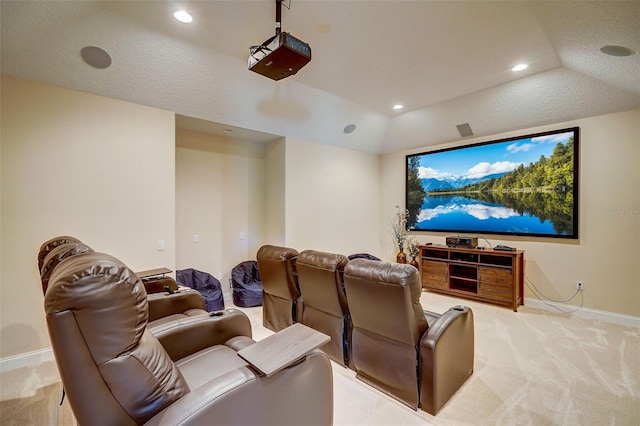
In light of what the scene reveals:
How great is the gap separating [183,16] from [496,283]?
5104mm

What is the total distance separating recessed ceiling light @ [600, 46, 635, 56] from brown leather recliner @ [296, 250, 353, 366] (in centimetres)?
324

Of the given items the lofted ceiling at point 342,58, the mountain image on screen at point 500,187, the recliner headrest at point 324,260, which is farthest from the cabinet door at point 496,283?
the recliner headrest at point 324,260

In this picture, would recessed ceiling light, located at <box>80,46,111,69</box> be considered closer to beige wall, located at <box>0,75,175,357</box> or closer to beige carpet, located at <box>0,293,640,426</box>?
beige wall, located at <box>0,75,175,357</box>

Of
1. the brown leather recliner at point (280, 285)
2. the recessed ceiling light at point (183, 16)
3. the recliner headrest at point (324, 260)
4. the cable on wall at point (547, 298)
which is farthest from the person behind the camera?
the cable on wall at point (547, 298)

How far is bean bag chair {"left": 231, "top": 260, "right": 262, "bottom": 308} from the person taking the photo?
4312 mm

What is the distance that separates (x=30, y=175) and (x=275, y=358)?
3.15 m

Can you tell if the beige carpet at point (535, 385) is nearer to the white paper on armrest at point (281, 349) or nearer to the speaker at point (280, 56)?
the white paper on armrest at point (281, 349)

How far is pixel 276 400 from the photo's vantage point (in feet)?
4.14

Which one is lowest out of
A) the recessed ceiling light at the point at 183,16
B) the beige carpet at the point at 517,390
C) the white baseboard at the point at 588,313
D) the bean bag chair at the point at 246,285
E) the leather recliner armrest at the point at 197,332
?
the beige carpet at the point at 517,390

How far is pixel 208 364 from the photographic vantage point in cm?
169

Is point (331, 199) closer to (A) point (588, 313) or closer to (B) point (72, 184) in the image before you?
(B) point (72, 184)

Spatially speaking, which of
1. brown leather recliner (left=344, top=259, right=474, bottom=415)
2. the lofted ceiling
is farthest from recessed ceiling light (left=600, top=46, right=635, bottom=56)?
brown leather recliner (left=344, top=259, right=474, bottom=415)

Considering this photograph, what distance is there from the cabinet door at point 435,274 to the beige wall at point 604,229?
1317mm

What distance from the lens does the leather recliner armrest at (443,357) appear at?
194 centimetres
